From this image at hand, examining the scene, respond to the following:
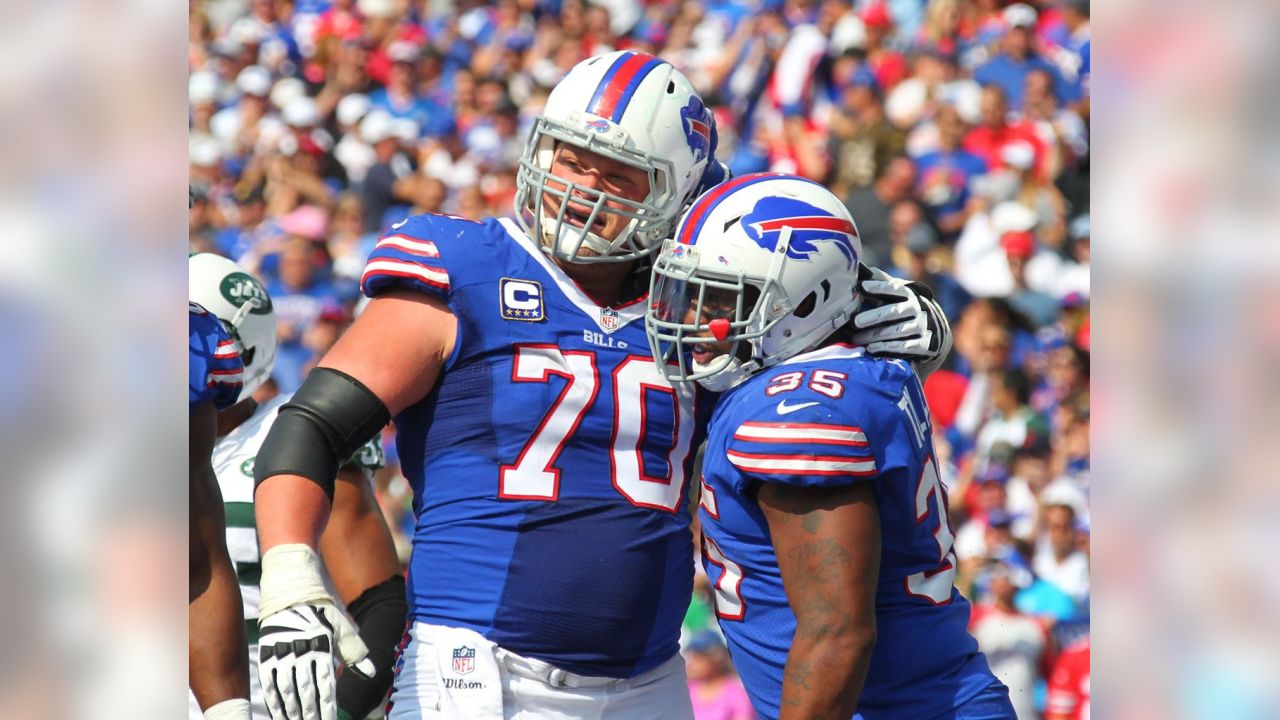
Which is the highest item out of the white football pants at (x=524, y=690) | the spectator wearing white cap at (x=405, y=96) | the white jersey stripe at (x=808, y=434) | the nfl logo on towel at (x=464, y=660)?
the white jersey stripe at (x=808, y=434)

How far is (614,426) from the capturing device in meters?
3.08

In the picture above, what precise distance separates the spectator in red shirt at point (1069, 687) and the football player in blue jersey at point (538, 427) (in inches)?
147

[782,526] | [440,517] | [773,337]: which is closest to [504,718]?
[440,517]

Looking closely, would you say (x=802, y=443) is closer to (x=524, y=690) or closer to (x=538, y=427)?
(x=538, y=427)

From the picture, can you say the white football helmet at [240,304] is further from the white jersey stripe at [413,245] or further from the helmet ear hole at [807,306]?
the helmet ear hole at [807,306]

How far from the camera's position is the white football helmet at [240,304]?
14.0 feet

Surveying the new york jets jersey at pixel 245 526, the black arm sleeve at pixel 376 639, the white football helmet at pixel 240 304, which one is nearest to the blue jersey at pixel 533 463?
the black arm sleeve at pixel 376 639

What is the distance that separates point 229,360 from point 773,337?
1.27 metres

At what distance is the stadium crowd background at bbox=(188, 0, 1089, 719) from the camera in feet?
24.1

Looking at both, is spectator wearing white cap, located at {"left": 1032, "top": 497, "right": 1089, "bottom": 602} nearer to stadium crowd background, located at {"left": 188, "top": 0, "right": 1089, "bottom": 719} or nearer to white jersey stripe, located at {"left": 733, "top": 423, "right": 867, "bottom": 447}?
stadium crowd background, located at {"left": 188, "top": 0, "right": 1089, "bottom": 719}

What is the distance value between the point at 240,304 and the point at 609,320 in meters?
1.58

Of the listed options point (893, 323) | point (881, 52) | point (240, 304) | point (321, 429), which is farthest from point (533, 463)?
point (881, 52)
